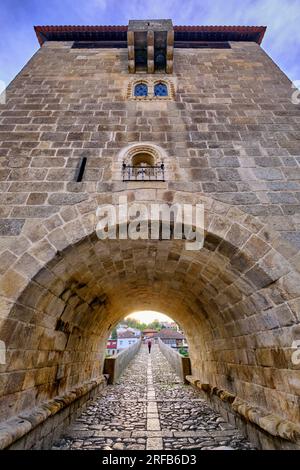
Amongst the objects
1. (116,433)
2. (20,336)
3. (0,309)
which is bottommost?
(116,433)

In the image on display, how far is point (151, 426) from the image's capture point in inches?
185

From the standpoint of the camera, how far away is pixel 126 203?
3.51m

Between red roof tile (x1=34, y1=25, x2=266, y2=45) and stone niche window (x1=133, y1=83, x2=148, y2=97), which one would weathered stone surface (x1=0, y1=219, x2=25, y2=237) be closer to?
stone niche window (x1=133, y1=83, x2=148, y2=97)

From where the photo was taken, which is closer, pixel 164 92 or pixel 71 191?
pixel 71 191

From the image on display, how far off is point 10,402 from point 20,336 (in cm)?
77

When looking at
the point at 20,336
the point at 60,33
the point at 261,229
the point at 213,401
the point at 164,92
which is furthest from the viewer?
the point at 60,33

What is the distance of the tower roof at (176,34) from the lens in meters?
6.66

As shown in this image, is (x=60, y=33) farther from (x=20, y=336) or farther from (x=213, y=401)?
(x=213, y=401)

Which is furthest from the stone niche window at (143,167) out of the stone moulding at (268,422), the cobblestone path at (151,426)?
the cobblestone path at (151,426)

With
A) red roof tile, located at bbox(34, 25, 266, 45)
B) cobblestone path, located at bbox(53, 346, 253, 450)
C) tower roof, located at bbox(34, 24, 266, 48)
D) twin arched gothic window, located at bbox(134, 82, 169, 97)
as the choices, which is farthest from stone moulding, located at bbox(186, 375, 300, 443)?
red roof tile, located at bbox(34, 25, 266, 45)

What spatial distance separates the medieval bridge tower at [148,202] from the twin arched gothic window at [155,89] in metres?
0.05

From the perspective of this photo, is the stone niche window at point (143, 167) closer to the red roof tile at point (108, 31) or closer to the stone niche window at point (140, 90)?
the stone niche window at point (140, 90)

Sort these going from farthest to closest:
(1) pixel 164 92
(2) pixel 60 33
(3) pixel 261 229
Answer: (2) pixel 60 33 → (1) pixel 164 92 → (3) pixel 261 229
